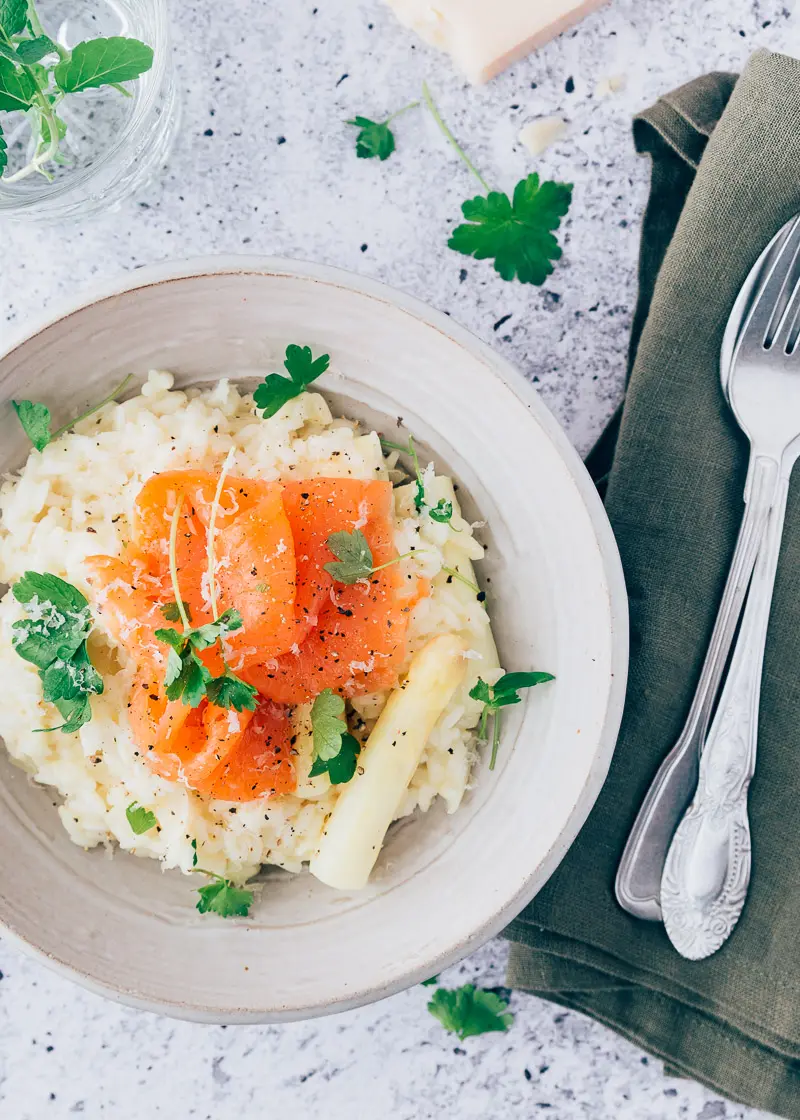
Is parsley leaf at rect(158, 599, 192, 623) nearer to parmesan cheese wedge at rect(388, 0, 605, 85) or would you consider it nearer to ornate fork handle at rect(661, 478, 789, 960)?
ornate fork handle at rect(661, 478, 789, 960)

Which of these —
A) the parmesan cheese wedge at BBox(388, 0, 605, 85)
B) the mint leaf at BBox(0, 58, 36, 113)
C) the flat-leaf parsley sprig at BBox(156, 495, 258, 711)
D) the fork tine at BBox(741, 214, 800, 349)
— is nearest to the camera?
the flat-leaf parsley sprig at BBox(156, 495, 258, 711)

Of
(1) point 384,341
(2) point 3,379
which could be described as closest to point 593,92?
(1) point 384,341

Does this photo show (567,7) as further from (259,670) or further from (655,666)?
(259,670)

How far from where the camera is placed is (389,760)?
67.6 inches

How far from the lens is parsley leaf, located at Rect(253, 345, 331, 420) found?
5.78 feet

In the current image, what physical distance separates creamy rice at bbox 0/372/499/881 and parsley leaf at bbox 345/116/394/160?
0.65m

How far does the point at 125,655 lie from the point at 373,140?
1.22m

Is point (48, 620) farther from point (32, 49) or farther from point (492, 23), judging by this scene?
point (492, 23)

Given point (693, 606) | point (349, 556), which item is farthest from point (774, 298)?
point (349, 556)

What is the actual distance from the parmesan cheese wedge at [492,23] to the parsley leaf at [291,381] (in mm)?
840

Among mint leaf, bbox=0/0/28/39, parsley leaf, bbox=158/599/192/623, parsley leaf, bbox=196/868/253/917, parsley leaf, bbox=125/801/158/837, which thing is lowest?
parsley leaf, bbox=196/868/253/917

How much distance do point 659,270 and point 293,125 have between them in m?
0.86

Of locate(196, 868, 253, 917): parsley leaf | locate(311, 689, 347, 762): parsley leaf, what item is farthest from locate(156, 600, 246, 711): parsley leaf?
locate(196, 868, 253, 917): parsley leaf

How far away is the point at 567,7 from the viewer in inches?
82.4
